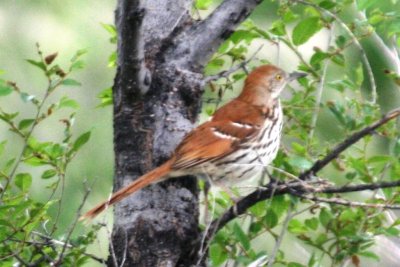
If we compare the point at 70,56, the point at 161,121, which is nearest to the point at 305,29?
the point at 161,121

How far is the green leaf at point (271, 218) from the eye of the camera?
3.78 metres

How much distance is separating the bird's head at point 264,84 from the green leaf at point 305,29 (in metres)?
0.65

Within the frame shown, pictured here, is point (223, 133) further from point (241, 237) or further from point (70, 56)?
point (70, 56)

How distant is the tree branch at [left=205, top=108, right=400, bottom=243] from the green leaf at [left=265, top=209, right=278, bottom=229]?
0.20 meters

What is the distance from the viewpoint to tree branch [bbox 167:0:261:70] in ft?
12.4

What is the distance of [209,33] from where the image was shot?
3.80 m

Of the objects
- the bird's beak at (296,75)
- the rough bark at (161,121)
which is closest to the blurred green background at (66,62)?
the bird's beak at (296,75)

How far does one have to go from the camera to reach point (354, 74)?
12.9 feet

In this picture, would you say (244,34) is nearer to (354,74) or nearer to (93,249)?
(354,74)

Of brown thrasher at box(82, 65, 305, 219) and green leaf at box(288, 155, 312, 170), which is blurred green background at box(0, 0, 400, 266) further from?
green leaf at box(288, 155, 312, 170)

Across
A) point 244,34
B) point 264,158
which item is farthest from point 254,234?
point 244,34

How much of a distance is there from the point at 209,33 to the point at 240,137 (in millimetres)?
740

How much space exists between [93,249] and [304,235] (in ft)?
8.50

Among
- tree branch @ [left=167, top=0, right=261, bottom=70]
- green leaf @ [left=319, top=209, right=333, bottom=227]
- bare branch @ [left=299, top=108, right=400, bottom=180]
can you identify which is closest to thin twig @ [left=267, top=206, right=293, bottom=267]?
green leaf @ [left=319, top=209, right=333, bottom=227]
